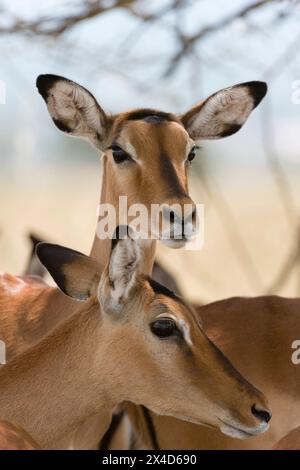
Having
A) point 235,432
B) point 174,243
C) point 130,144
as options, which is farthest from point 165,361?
point 130,144

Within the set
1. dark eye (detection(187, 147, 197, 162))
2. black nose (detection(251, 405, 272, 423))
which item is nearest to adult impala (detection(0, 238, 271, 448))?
black nose (detection(251, 405, 272, 423))

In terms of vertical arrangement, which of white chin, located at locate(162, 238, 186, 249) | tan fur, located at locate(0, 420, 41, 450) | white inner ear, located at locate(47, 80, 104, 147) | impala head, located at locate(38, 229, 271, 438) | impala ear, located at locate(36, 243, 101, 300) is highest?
white inner ear, located at locate(47, 80, 104, 147)

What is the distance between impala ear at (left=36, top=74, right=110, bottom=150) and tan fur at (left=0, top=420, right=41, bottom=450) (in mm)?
1856

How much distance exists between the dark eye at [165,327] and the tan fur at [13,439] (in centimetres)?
63

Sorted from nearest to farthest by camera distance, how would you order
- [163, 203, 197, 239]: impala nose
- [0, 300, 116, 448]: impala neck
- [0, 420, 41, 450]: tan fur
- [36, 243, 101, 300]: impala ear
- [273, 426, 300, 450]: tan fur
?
[0, 420, 41, 450]: tan fur, [273, 426, 300, 450]: tan fur, [0, 300, 116, 448]: impala neck, [36, 243, 101, 300]: impala ear, [163, 203, 197, 239]: impala nose

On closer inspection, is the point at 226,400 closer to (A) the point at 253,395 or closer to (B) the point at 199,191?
(A) the point at 253,395

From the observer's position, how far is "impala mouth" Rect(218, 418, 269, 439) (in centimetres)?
462

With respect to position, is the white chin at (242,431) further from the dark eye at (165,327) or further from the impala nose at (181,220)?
the impala nose at (181,220)

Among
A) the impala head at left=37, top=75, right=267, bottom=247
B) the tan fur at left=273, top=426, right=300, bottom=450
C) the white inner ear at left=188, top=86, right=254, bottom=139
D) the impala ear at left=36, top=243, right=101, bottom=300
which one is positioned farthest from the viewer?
the white inner ear at left=188, top=86, right=254, bottom=139

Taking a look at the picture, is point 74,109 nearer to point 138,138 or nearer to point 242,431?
point 138,138

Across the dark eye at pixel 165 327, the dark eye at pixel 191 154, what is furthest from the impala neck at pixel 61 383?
the dark eye at pixel 191 154

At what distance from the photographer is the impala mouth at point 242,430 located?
462 centimetres

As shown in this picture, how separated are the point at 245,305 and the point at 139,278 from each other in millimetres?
1378

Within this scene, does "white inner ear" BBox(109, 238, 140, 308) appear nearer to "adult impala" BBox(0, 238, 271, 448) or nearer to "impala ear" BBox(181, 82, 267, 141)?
"adult impala" BBox(0, 238, 271, 448)
